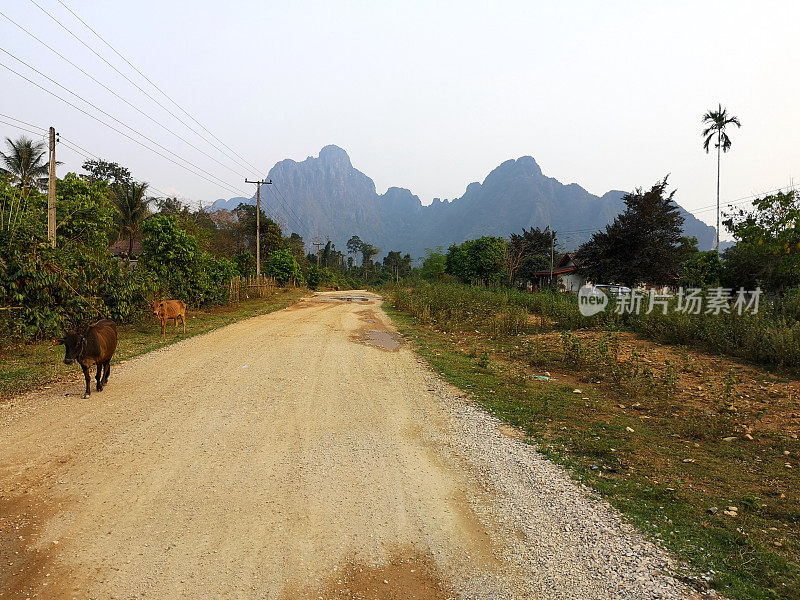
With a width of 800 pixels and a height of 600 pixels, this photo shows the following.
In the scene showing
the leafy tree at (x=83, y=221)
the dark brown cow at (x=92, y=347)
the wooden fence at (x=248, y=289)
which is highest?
the leafy tree at (x=83, y=221)

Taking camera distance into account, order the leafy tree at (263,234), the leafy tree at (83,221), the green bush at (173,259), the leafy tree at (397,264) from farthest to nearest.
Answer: the leafy tree at (397,264), the leafy tree at (263,234), the green bush at (173,259), the leafy tree at (83,221)

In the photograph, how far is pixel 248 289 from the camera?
998 inches

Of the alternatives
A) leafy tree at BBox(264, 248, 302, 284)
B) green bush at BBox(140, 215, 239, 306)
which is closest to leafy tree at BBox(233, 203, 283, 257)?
leafy tree at BBox(264, 248, 302, 284)

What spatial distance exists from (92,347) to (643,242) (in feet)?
99.7

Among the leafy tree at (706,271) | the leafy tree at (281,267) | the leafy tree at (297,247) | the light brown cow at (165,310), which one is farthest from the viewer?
the leafy tree at (297,247)

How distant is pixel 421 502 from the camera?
368 centimetres

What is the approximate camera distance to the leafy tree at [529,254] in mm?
43603

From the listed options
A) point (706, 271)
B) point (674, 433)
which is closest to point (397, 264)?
point (706, 271)

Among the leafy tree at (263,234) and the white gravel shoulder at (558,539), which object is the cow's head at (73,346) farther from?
the leafy tree at (263,234)

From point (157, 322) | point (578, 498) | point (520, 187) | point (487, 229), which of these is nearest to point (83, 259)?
point (157, 322)

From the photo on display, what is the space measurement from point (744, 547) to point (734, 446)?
7.87 ft

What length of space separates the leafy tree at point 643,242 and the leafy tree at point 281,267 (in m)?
24.6

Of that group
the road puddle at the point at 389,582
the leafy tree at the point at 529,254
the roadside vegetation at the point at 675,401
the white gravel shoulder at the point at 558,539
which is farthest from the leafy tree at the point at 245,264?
the road puddle at the point at 389,582

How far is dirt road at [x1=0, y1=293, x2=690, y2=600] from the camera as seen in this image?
2.71 metres
